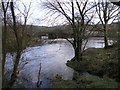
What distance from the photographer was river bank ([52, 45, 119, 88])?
8.48m

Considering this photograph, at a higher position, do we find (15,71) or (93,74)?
(15,71)

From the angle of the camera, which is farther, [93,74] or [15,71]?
[93,74]

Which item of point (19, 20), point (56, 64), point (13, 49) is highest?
point (19, 20)

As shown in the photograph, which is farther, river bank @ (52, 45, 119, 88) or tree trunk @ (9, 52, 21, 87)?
tree trunk @ (9, 52, 21, 87)

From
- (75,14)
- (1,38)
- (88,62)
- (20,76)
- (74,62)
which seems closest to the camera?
(1,38)

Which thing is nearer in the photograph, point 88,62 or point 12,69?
point 12,69

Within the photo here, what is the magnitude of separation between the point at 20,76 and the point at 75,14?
7.99 meters

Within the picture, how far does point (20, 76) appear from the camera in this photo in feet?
31.8

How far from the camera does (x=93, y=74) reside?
11.7 meters

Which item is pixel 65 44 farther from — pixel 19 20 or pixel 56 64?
pixel 19 20

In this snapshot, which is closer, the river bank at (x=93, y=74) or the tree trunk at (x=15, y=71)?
the river bank at (x=93, y=74)

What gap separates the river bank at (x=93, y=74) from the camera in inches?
334

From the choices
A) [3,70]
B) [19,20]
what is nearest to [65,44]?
[19,20]

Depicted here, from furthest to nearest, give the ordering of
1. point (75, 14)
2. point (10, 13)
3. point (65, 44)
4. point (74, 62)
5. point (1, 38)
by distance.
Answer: point (65, 44) < point (75, 14) < point (74, 62) < point (10, 13) < point (1, 38)
